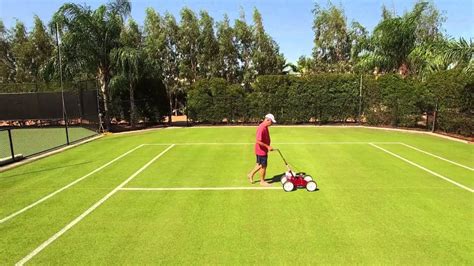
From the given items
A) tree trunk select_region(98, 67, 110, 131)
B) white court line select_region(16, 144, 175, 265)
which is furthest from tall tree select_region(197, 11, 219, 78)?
white court line select_region(16, 144, 175, 265)

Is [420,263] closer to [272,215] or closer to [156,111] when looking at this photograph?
[272,215]

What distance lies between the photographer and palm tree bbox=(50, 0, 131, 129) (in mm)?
22688

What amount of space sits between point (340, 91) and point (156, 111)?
13448mm

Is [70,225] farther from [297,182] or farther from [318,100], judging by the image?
[318,100]

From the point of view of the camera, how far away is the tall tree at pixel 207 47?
3150 centimetres

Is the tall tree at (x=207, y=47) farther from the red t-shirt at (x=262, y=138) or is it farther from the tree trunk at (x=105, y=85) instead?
the red t-shirt at (x=262, y=138)

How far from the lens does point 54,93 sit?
88.4ft

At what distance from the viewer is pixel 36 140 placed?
67.6 feet

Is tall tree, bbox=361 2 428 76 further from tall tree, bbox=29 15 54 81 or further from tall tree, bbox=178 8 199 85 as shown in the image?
tall tree, bbox=29 15 54 81

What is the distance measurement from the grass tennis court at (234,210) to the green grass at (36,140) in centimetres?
310

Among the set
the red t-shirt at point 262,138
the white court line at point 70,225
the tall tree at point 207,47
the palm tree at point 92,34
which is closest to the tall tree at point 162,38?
the tall tree at point 207,47

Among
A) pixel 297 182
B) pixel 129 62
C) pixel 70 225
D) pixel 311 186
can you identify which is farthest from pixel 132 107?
pixel 70 225

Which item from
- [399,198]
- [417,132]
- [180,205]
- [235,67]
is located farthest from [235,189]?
[235,67]

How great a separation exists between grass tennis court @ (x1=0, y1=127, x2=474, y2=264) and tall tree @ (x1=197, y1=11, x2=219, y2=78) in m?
19.1
